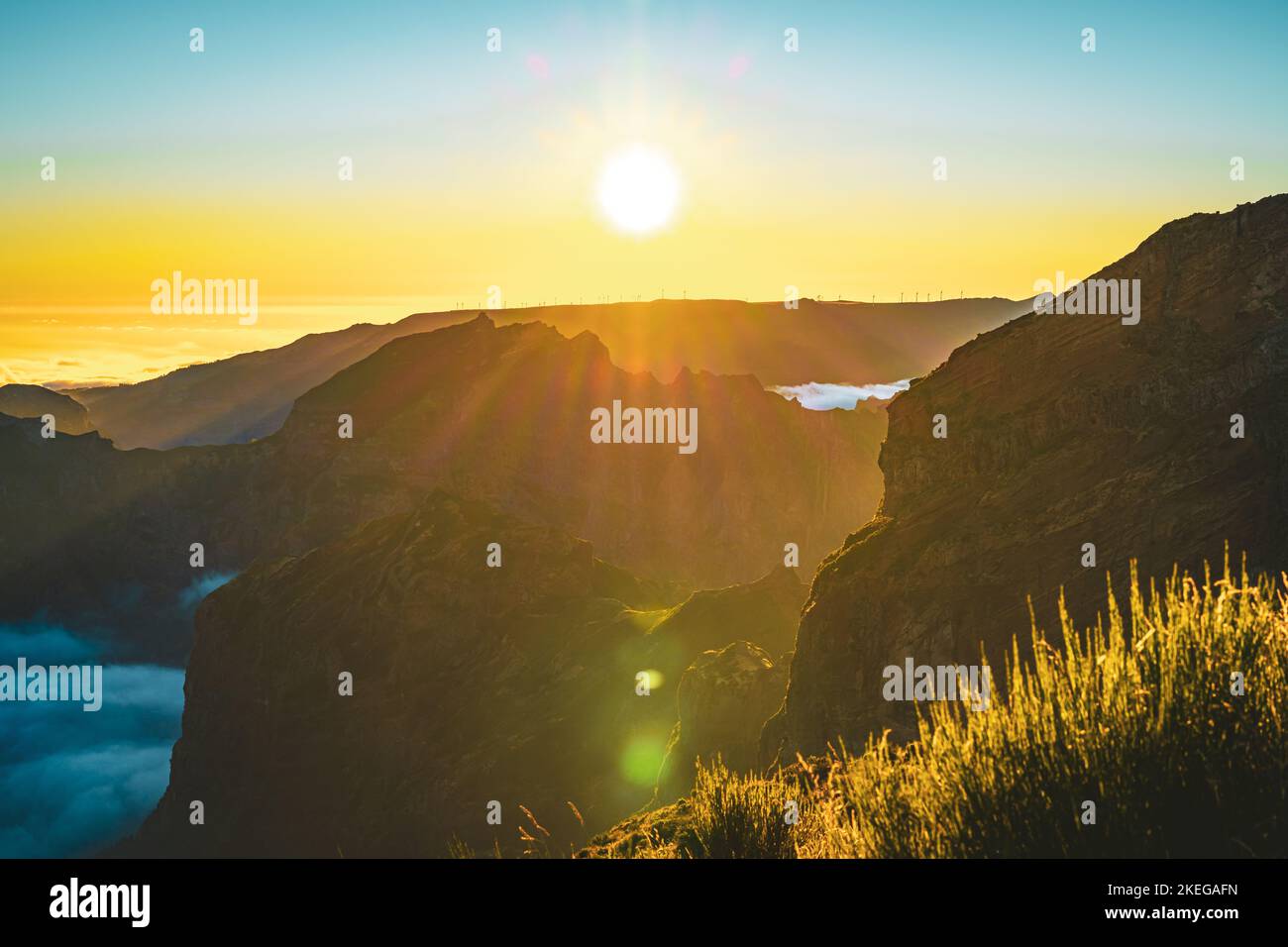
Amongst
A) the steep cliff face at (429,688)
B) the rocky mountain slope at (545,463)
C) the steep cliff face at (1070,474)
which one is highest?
the rocky mountain slope at (545,463)

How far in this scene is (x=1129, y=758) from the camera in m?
9.03

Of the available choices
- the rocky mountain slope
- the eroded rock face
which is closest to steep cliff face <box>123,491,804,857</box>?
the eroded rock face

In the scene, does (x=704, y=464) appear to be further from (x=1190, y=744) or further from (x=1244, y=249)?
(x=1190, y=744)

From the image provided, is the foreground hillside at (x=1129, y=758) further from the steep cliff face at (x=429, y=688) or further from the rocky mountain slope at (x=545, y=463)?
the rocky mountain slope at (x=545, y=463)

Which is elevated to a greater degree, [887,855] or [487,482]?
[487,482]

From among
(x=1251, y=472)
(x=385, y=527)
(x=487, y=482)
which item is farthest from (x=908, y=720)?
(x=487, y=482)

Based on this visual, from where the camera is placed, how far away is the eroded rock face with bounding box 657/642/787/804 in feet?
128

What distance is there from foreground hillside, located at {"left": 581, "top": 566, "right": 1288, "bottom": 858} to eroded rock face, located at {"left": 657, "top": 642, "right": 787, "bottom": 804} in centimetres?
2900

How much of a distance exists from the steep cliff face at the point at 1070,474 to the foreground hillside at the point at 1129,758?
1772 cm

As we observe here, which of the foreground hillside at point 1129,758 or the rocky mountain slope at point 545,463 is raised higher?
the rocky mountain slope at point 545,463

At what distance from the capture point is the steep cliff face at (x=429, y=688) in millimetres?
55969

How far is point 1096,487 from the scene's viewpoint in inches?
1148

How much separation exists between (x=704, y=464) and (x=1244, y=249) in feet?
484

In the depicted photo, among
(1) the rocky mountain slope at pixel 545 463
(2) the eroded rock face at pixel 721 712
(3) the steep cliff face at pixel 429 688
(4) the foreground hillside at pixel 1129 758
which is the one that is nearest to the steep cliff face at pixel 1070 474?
(2) the eroded rock face at pixel 721 712
